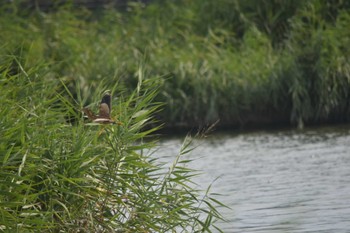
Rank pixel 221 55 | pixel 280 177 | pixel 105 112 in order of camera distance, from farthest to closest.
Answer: pixel 221 55
pixel 280 177
pixel 105 112

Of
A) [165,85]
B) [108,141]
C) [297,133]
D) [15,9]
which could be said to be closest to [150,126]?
[165,85]

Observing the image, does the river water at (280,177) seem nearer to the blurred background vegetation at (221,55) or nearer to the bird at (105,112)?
the blurred background vegetation at (221,55)

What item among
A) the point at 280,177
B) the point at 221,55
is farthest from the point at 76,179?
the point at 221,55

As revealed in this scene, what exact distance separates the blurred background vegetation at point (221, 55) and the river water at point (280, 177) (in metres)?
0.61

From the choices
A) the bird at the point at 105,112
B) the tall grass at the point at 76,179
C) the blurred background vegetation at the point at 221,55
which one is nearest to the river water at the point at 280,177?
the blurred background vegetation at the point at 221,55

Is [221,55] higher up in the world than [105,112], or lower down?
lower down

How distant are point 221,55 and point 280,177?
19.7 ft

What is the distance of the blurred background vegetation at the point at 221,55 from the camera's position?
59.0 ft

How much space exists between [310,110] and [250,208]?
6.37 metres

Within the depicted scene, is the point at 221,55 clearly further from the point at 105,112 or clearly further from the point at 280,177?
the point at 105,112

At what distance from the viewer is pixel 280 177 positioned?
13.8 metres

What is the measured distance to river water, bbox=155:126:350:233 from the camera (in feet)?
35.5

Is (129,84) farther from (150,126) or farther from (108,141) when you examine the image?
(108,141)

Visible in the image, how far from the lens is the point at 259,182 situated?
1356 cm
